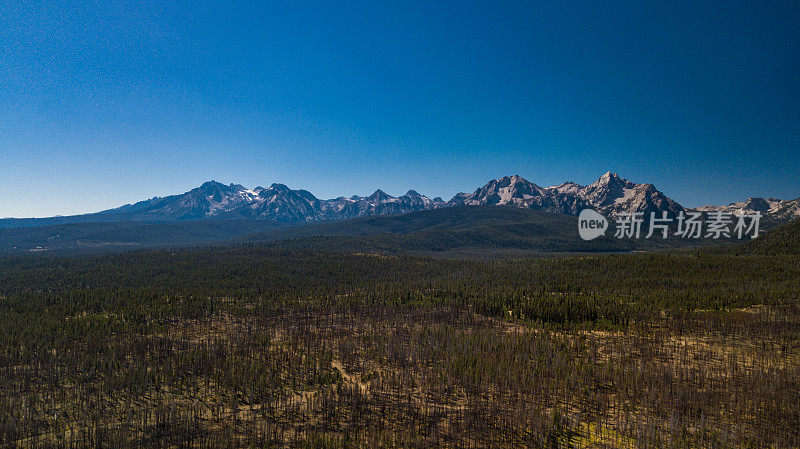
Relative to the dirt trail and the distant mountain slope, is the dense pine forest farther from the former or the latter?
the distant mountain slope

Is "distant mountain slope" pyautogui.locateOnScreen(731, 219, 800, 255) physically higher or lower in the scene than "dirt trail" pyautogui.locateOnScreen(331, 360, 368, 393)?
higher

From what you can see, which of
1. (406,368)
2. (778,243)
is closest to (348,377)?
(406,368)

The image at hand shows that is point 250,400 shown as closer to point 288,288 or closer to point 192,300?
point 192,300

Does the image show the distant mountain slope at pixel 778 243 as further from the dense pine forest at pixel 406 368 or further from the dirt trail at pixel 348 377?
the dirt trail at pixel 348 377

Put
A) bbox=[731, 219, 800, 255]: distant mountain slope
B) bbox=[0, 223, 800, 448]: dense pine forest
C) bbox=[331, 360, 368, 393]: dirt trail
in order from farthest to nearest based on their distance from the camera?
bbox=[731, 219, 800, 255]: distant mountain slope
bbox=[331, 360, 368, 393]: dirt trail
bbox=[0, 223, 800, 448]: dense pine forest

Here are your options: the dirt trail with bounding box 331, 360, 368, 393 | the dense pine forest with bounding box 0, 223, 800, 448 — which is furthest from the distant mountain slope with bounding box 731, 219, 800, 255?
the dirt trail with bounding box 331, 360, 368, 393

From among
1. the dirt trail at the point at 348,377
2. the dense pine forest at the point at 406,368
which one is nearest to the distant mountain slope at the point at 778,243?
the dense pine forest at the point at 406,368

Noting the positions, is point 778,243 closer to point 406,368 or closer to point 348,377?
point 406,368

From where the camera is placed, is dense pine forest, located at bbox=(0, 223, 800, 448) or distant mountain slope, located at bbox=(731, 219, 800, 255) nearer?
dense pine forest, located at bbox=(0, 223, 800, 448)
